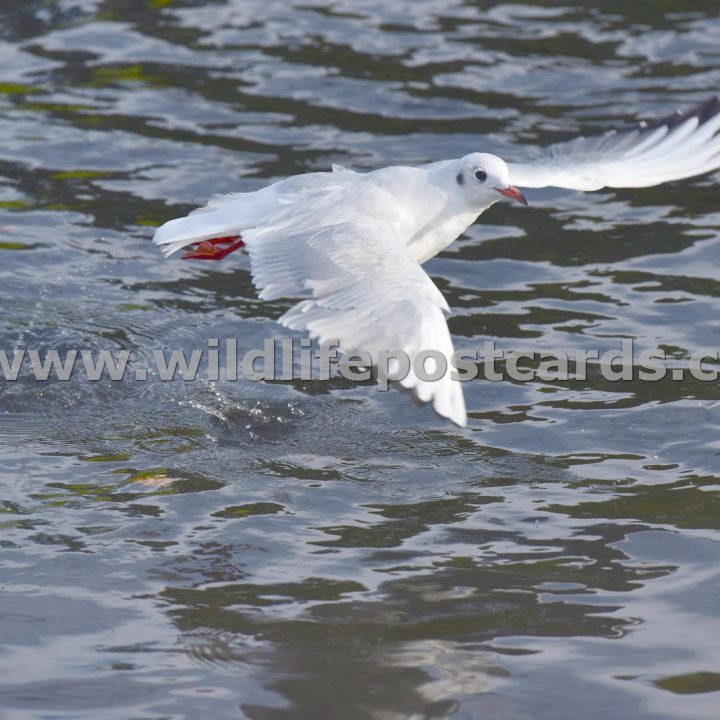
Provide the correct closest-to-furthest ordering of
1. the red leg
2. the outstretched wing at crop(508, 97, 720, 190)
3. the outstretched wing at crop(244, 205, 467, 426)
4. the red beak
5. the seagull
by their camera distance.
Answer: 1. the outstretched wing at crop(244, 205, 467, 426)
2. the seagull
3. the red beak
4. the outstretched wing at crop(508, 97, 720, 190)
5. the red leg

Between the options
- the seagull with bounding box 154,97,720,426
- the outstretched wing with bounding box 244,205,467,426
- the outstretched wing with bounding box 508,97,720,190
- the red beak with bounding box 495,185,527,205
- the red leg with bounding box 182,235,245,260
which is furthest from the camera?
the red leg with bounding box 182,235,245,260

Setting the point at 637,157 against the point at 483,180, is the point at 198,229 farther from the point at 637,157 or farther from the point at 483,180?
the point at 637,157

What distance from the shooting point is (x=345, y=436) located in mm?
7250

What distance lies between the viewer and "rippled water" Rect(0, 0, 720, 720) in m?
5.14

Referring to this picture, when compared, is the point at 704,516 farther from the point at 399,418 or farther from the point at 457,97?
the point at 457,97

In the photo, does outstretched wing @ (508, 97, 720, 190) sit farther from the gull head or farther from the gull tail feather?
the gull tail feather

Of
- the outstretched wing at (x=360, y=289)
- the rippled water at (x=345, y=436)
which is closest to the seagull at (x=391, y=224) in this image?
the outstretched wing at (x=360, y=289)

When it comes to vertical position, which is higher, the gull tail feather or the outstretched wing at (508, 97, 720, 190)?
the outstretched wing at (508, 97, 720, 190)

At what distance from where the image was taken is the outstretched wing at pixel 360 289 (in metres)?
5.75

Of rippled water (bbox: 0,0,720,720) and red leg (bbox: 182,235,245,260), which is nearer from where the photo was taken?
rippled water (bbox: 0,0,720,720)

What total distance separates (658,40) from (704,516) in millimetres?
7877

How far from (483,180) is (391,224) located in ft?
2.19

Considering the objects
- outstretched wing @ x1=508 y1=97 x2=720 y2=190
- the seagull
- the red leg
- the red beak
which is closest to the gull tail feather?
the seagull

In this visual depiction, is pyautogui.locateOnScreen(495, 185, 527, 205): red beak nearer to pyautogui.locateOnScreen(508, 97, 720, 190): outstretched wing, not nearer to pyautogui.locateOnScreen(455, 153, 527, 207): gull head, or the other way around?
pyautogui.locateOnScreen(455, 153, 527, 207): gull head
